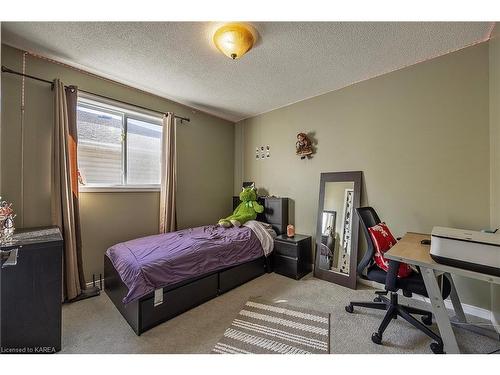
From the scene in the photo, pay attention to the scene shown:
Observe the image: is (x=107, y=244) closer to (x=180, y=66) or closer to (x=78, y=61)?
(x=78, y=61)

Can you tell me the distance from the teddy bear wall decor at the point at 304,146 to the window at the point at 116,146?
2.03 meters

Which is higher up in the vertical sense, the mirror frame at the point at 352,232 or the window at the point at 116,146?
the window at the point at 116,146

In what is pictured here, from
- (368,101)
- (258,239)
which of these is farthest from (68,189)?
(368,101)

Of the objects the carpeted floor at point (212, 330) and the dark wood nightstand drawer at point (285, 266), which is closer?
the carpeted floor at point (212, 330)

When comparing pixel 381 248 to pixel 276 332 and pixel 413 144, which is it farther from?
pixel 413 144

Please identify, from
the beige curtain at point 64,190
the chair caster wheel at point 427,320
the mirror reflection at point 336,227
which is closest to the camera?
the chair caster wheel at point 427,320

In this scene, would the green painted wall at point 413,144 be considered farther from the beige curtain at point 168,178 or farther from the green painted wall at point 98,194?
the beige curtain at point 168,178

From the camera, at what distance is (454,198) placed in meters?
2.04

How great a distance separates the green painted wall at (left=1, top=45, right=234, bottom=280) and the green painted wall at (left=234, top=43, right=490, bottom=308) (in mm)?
1489

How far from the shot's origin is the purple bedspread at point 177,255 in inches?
69.6

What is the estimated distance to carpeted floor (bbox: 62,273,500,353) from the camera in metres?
1.55

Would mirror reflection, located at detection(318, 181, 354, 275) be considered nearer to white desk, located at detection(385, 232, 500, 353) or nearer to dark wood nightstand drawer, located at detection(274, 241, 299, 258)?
dark wood nightstand drawer, located at detection(274, 241, 299, 258)

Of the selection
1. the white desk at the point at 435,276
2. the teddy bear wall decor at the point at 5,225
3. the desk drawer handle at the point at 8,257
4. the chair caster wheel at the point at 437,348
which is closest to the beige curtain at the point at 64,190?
the teddy bear wall decor at the point at 5,225

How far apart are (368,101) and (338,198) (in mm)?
1227
